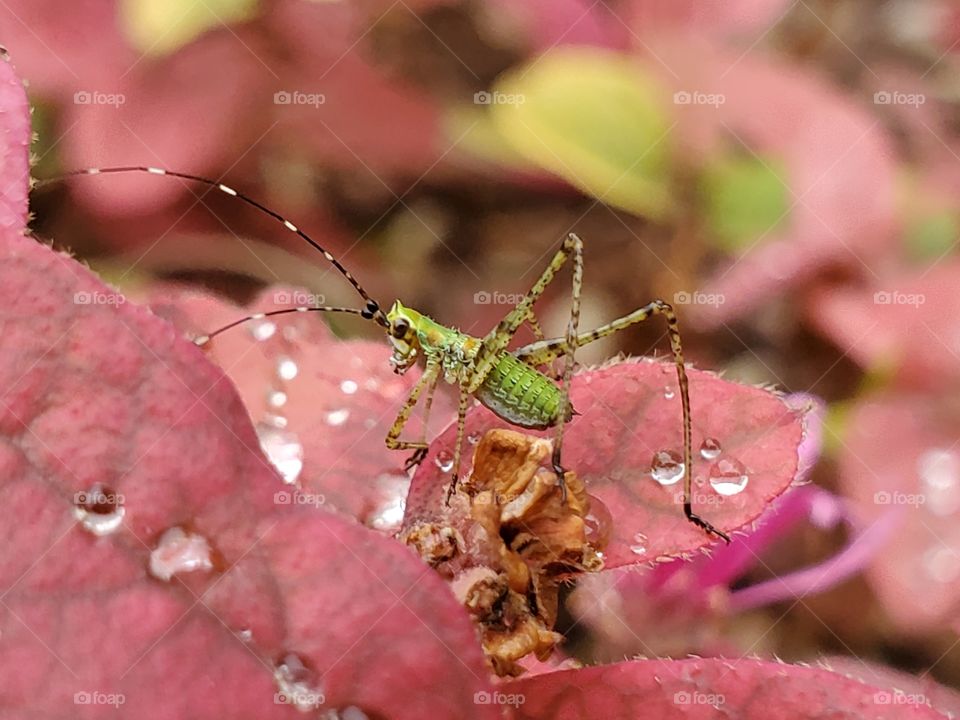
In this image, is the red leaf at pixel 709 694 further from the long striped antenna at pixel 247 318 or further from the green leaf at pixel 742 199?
the green leaf at pixel 742 199

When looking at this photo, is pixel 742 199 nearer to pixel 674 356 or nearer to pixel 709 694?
pixel 674 356

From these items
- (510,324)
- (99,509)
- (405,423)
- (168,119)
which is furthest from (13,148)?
(168,119)

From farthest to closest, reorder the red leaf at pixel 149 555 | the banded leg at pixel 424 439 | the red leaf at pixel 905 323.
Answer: the red leaf at pixel 905 323, the banded leg at pixel 424 439, the red leaf at pixel 149 555

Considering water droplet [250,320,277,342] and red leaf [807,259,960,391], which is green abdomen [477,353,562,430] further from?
red leaf [807,259,960,391]

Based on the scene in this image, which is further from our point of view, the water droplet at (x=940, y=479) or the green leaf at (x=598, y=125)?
the green leaf at (x=598, y=125)

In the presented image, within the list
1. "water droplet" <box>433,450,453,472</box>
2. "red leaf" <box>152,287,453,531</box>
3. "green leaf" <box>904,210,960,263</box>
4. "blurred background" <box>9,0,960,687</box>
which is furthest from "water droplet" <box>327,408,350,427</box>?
"green leaf" <box>904,210,960,263</box>

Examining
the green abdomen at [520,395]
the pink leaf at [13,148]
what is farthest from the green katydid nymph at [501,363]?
the pink leaf at [13,148]

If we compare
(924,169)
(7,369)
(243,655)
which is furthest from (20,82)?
(924,169)
